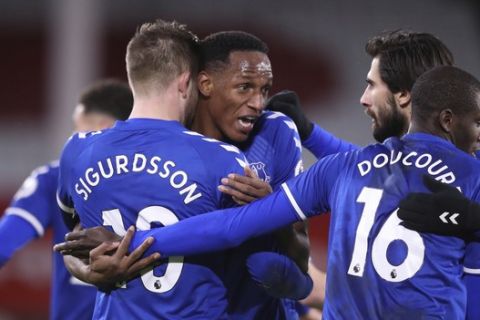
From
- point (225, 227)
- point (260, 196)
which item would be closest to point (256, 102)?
point (260, 196)

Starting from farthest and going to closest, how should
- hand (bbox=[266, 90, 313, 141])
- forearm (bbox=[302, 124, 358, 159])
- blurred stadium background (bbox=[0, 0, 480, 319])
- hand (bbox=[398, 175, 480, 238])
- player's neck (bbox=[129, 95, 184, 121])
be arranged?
1. blurred stadium background (bbox=[0, 0, 480, 319])
2. forearm (bbox=[302, 124, 358, 159])
3. hand (bbox=[266, 90, 313, 141])
4. player's neck (bbox=[129, 95, 184, 121])
5. hand (bbox=[398, 175, 480, 238])

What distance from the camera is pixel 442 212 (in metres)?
2.92

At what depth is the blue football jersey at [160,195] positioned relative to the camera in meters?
3.23

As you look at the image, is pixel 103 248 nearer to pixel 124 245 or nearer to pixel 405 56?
pixel 124 245

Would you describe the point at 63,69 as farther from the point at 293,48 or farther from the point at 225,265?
the point at 225,265

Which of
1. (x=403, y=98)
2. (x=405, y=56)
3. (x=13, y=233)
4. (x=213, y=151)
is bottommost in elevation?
(x=13, y=233)

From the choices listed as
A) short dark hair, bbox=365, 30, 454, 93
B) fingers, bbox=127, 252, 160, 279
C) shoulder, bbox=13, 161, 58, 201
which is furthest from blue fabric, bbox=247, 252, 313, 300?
shoulder, bbox=13, 161, 58, 201

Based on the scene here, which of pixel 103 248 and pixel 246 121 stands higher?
pixel 246 121

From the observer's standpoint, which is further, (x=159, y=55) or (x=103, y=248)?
(x=159, y=55)

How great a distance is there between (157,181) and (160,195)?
5cm

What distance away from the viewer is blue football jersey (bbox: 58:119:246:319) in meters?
3.23

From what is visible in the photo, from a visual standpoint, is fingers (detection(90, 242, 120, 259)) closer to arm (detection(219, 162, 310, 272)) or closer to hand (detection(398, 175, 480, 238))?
arm (detection(219, 162, 310, 272))

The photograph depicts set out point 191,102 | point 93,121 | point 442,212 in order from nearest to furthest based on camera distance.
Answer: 1. point 442,212
2. point 191,102
3. point 93,121

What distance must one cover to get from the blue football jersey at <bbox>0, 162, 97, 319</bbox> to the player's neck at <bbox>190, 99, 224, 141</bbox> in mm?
1239
